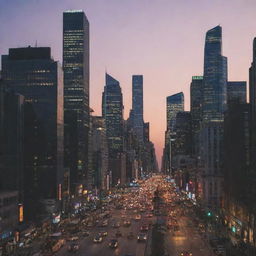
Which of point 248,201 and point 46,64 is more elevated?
point 46,64

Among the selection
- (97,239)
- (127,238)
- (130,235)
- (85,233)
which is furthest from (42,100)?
(97,239)

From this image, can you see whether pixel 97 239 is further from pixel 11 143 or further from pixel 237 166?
pixel 237 166

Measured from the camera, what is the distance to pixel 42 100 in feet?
500

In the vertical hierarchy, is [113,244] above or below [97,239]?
above

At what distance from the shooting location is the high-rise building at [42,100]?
14812 cm

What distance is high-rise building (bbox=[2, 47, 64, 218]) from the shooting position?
5832 inches

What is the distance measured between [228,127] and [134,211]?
154 ft

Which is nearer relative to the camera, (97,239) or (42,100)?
(97,239)

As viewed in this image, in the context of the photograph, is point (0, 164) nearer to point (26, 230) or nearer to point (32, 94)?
point (26, 230)

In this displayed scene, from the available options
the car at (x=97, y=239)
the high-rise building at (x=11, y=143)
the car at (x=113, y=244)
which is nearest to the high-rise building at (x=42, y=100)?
the high-rise building at (x=11, y=143)

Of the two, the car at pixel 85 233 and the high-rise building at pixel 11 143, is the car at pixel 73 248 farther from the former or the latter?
the high-rise building at pixel 11 143

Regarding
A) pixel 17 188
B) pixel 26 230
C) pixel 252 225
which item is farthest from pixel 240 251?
pixel 17 188

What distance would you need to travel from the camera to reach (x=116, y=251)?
89875 millimetres

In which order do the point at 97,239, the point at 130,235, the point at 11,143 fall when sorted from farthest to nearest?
the point at 11,143
the point at 130,235
the point at 97,239
